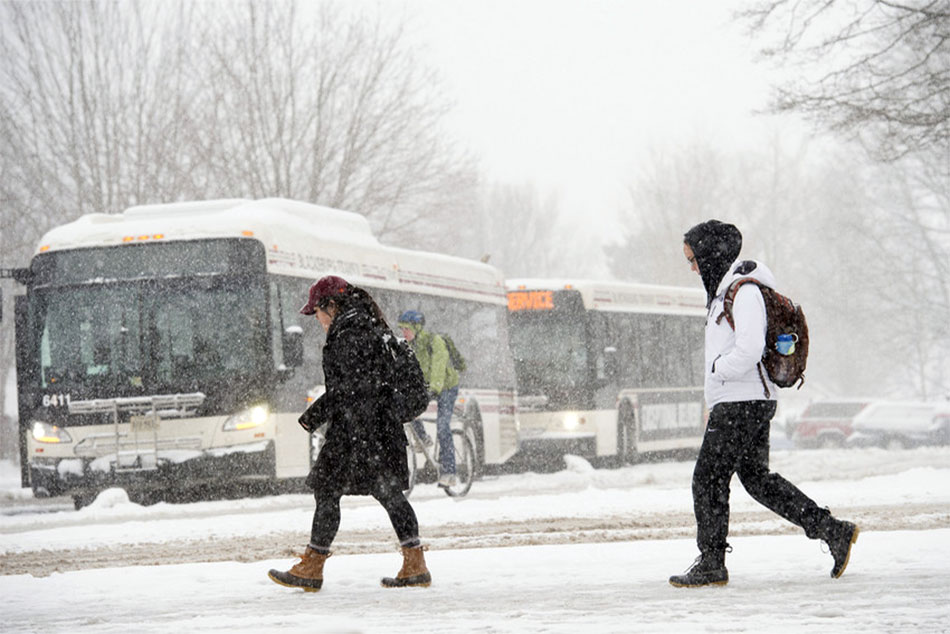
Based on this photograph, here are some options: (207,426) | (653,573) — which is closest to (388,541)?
(653,573)

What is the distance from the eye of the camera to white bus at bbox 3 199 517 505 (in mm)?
16344

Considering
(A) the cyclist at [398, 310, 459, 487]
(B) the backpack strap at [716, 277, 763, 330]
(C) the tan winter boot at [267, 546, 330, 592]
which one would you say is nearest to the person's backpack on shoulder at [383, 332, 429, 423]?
(C) the tan winter boot at [267, 546, 330, 592]

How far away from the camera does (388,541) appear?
11.1 m

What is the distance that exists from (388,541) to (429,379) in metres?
4.61

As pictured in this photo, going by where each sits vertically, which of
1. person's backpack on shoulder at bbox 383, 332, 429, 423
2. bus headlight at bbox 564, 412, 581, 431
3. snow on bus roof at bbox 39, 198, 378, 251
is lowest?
bus headlight at bbox 564, 412, 581, 431

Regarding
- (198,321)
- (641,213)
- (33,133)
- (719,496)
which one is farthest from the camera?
(641,213)

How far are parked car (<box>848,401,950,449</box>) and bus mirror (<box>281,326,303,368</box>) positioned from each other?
2576 centimetres

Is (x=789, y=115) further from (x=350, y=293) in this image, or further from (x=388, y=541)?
(x=350, y=293)

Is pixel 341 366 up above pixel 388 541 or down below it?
above

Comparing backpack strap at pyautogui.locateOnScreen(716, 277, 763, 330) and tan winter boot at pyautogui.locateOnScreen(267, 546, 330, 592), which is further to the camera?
tan winter boot at pyautogui.locateOnScreen(267, 546, 330, 592)

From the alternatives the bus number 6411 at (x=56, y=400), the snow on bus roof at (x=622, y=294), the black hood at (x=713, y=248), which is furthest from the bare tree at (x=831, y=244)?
the black hood at (x=713, y=248)

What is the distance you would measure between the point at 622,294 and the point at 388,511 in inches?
768

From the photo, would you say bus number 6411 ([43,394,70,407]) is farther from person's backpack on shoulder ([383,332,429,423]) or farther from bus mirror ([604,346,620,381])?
bus mirror ([604,346,620,381])

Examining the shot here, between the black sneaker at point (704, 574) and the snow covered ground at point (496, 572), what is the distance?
8 cm
